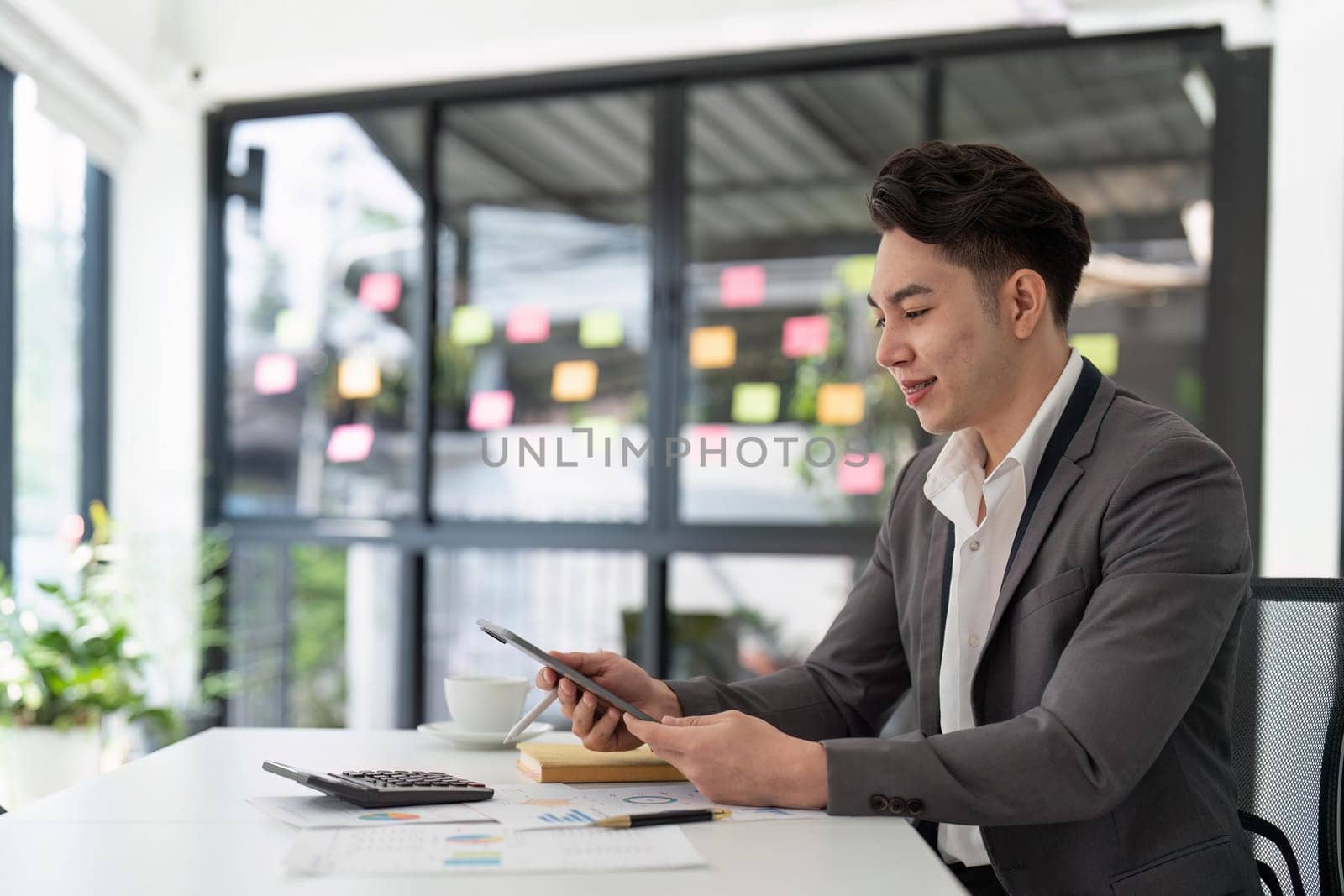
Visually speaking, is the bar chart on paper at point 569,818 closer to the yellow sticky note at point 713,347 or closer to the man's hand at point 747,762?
the man's hand at point 747,762

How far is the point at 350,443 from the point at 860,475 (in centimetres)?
171

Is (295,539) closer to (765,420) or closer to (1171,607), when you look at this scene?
(765,420)

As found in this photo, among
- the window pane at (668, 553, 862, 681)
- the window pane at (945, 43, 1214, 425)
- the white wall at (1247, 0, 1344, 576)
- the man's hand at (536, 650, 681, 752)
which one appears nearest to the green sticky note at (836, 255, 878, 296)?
the window pane at (945, 43, 1214, 425)

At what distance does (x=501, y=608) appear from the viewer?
4.02 metres

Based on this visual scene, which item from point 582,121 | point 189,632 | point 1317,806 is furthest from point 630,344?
point 1317,806

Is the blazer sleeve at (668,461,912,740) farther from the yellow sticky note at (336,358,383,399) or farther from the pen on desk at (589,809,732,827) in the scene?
the yellow sticky note at (336,358,383,399)

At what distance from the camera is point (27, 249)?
3.68 metres

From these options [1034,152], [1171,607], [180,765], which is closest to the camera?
[1171,607]

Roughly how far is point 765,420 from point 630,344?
494 millimetres

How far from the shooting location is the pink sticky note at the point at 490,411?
3.89 metres

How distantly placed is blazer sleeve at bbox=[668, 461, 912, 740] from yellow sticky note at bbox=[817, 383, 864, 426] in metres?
1.84

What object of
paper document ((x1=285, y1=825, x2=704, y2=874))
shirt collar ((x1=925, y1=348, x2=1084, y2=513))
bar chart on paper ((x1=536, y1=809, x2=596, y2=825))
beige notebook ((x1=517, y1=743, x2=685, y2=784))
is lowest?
beige notebook ((x1=517, y1=743, x2=685, y2=784))

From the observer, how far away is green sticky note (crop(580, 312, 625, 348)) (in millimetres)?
3791

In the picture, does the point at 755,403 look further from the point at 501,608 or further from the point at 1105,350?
the point at 501,608
